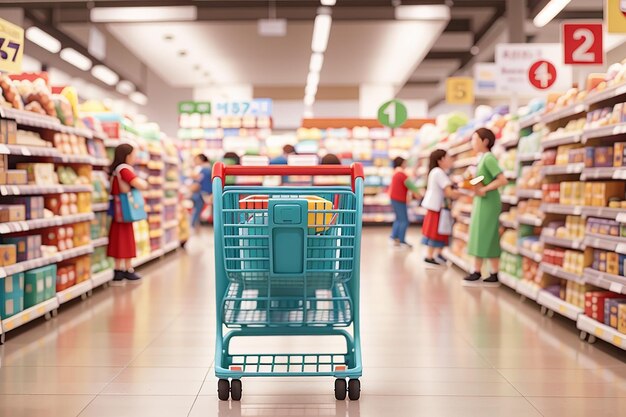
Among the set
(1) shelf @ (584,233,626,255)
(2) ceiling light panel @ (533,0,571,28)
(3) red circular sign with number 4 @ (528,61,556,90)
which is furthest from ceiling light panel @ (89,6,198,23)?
(1) shelf @ (584,233,626,255)

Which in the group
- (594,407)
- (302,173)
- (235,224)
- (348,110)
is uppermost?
(348,110)

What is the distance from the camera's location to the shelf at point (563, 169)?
5.28 m

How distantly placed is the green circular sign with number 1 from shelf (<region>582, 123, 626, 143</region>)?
24.1ft

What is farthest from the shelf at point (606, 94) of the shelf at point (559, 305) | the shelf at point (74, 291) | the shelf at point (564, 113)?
the shelf at point (74, 291)

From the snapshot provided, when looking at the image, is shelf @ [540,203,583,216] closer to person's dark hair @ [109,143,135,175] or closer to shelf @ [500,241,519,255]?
shelf @ [500,241,519,255]

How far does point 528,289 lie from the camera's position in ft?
20.5

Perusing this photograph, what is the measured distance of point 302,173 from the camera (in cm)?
342

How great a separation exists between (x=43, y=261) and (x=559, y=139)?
14.1ft

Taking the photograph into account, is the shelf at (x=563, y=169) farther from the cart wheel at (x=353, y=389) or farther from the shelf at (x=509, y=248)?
the cart wheel at (x=353, y=389)

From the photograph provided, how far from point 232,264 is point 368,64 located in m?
17.5

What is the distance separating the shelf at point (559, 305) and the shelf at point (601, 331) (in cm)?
18

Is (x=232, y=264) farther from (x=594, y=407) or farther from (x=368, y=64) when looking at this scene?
(x=368, y=64)

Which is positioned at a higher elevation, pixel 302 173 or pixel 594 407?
pixel 302 173

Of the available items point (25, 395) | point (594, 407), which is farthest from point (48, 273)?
point (594, 407)
